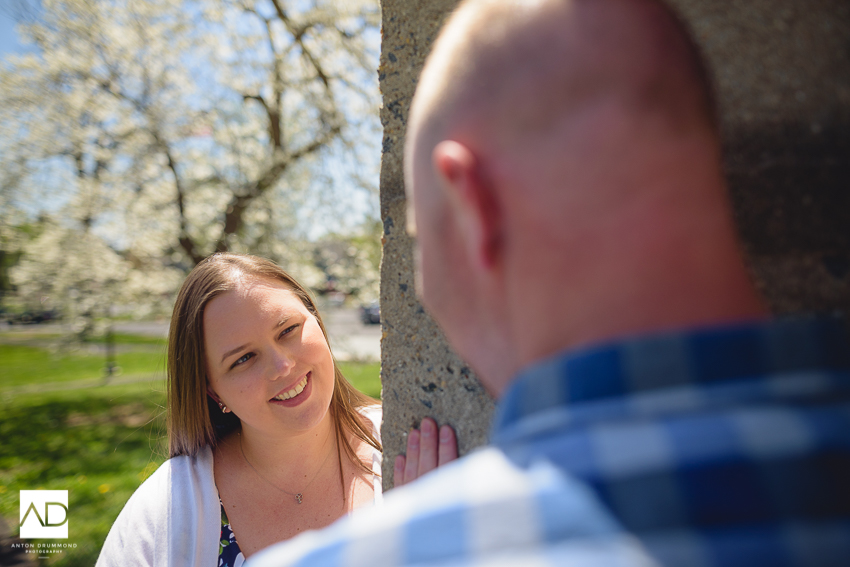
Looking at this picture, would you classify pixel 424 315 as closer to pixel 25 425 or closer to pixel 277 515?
pixel 277 515

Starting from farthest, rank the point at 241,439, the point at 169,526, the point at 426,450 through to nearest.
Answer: the point at 241,439, the point at 169,526, the point at 426,450

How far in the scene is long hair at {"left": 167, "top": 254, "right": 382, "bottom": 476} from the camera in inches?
93.4

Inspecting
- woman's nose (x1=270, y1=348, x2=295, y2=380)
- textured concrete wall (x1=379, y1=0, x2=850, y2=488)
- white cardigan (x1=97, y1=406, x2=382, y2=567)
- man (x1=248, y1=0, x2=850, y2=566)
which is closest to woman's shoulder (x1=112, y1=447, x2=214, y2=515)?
white cardigan (x1=97, y1=406, x2=382, y2=567)

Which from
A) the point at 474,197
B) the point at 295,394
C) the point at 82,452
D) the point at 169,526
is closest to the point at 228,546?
the point at 169,526

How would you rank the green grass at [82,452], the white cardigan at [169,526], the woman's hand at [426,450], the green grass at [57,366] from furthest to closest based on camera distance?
the green grass at [57,366], the green grass at [82,452], the white cardigan at [169,526], the woman's hand at [426,450]

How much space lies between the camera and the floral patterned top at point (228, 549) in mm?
2166

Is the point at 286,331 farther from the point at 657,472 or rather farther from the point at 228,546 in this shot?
the point at 657,472

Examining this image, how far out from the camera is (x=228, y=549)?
2.20 meters

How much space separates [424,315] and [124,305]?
25.5 feet

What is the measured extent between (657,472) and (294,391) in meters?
1.99

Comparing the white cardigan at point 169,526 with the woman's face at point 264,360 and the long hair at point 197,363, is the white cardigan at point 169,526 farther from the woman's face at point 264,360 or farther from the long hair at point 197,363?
the woman's face at point 264,360

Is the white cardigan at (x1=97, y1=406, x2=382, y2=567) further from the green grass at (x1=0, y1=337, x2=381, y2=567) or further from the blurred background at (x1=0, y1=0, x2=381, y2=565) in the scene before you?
the blurred background at (x1=0, y1=0, x2=381, y2=565)

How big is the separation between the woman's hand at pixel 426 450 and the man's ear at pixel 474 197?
2.63 feet

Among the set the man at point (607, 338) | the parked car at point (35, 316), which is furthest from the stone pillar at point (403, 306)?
the parked car at point (35, 316)
